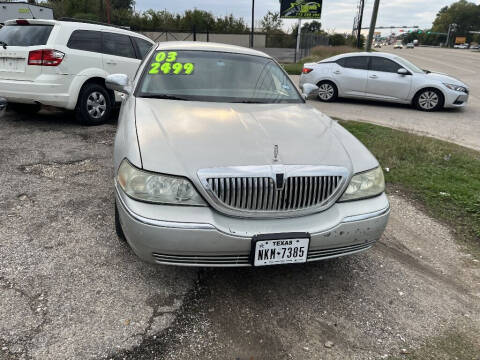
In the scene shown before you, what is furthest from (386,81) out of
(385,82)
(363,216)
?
(363,216)

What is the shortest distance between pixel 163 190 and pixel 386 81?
9483mm

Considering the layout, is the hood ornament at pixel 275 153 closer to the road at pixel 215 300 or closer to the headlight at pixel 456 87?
the road at pixel 215 300

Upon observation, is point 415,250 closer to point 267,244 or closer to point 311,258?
point 311,258

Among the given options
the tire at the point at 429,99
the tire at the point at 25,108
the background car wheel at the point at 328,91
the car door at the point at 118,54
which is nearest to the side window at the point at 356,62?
the background car wheel at the point at 328,91

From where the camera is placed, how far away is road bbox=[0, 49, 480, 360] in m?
2.21

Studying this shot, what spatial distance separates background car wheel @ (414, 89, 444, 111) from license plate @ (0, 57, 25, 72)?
912 cm

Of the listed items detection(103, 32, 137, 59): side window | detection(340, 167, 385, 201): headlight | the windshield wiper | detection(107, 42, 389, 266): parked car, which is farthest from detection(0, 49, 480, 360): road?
detection(103, 32, 137, 59): side window

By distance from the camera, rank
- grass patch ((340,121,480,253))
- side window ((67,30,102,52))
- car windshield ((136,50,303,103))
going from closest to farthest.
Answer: car windshield ((136,50,303,103)) < grass patch ((340,121,480,253)) < side window ((67,30,102,52))

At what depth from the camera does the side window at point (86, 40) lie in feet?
20.7

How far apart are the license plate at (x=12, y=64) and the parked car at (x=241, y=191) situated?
13.6 feet

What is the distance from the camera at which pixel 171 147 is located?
246cm

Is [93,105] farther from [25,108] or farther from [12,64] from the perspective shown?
[25,108]

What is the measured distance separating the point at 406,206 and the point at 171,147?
3.00 meters

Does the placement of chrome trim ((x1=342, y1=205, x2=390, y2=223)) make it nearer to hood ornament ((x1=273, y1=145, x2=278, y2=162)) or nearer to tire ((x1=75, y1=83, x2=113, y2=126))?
hood ornament ((x1=273, y1=145, x2=278, y2=162))
